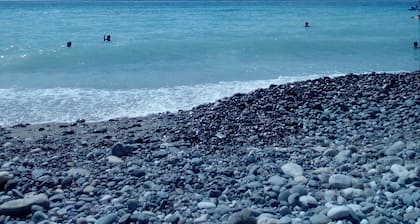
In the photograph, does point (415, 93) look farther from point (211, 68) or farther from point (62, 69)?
point (62, 69)

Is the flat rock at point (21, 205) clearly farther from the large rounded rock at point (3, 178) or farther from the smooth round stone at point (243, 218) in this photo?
the smooth round stone at point (243, 218)

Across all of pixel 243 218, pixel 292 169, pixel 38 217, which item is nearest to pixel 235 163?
pixel 292 169

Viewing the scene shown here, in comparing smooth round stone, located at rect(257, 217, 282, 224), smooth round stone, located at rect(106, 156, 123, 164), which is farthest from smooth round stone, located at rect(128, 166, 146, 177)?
smooth round stone, located at rect(257, 217, 282, 224)

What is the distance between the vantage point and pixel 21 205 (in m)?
4.89

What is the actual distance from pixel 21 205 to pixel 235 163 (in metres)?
2.77

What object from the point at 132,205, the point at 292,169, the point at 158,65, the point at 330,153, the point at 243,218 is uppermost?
A: the point at 158,65

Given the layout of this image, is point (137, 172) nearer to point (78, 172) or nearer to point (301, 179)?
point (78, 172)

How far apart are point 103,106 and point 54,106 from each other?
1.18 metres

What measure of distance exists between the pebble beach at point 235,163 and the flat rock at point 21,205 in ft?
0.04

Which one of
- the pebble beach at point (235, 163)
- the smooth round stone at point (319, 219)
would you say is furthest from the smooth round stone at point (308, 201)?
the smooth round stone at point (319, 219)

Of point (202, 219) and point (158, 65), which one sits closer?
point (202, 219)

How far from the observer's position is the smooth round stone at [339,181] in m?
5.17

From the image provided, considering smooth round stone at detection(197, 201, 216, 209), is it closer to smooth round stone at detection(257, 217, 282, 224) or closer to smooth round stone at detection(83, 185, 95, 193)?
smooth round stone at detection(257, 217, 282, 224)

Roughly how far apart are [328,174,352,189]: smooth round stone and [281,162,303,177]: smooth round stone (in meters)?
0.46
